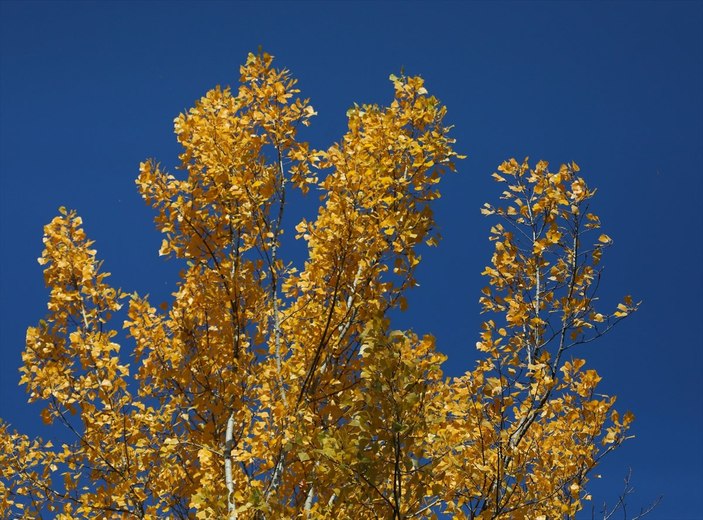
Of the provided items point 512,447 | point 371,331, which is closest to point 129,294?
point 371,331

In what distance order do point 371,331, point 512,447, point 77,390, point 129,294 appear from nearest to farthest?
point 371,331 < point 512,447 < point 77,390 < point 129,294

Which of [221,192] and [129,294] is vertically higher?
[221,192]

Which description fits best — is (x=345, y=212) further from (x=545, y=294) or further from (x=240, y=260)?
(x=545, y=294)

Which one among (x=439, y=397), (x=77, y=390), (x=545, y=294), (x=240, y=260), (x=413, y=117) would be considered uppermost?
(x=413, y=117)

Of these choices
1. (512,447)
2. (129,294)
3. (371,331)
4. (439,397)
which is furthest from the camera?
(129,294)

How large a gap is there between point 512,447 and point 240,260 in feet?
7.34

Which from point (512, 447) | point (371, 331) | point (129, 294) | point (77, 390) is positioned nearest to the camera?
point (371, 331)

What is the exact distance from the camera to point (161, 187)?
4.75 m

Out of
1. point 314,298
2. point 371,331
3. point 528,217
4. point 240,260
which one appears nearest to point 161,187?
point 240,260

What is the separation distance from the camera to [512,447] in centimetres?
399

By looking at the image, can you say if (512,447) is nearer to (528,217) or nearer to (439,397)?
(439,397)

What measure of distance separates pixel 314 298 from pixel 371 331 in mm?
1520

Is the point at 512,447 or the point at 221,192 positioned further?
the point at 221,192

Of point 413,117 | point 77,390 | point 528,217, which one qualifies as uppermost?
point 413,117
